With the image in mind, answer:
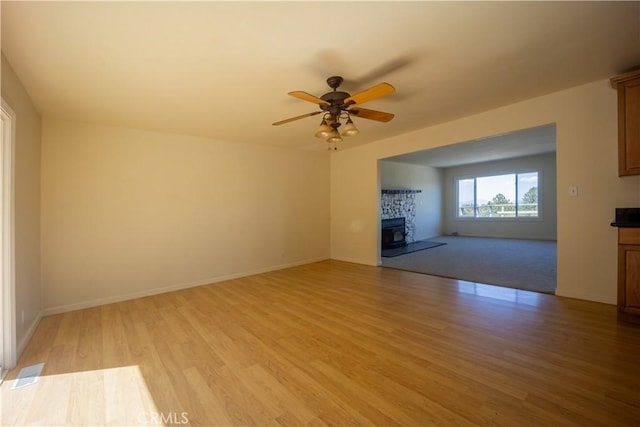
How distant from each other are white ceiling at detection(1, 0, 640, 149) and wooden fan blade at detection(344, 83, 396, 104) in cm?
27

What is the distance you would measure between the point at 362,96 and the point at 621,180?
2962mm

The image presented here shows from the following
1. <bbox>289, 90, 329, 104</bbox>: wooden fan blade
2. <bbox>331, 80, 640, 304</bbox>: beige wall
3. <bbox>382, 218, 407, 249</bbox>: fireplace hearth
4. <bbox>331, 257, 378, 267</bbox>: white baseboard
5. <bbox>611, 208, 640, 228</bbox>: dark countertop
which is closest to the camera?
<bbox>289, 90, 329, 104</bbox>: wooden fan blade

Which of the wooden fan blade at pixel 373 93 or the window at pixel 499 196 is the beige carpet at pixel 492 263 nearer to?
the window at pixel 499 196

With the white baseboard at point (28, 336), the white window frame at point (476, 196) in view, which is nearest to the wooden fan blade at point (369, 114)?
the white baseboard at point (28, 336)

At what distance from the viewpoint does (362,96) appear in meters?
2.32

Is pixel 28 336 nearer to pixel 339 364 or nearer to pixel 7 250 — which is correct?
pixel 7 250

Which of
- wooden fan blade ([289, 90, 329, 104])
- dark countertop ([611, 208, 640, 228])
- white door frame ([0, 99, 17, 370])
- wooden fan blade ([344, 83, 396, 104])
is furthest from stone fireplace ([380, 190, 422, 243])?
white door frame ([0, 99, 17, 370])

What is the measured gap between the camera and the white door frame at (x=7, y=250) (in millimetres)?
2049

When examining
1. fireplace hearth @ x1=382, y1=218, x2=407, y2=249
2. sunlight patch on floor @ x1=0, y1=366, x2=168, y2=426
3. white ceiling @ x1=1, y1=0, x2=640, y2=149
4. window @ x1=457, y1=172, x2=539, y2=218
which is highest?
white ceiling @ x1=1, y1=0, x2=640, y2=149

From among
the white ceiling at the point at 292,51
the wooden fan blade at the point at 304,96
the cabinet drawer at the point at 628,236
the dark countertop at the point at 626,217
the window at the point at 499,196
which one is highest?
the white ceiling at the point at 292,51

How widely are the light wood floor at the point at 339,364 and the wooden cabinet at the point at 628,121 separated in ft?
4.93

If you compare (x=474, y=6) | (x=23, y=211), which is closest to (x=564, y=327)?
(x=474, y=6)

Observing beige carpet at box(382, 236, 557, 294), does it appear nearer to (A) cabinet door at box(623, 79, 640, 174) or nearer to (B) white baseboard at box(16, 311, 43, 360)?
(A) cabinet door at box(623, 79, 640, 174)

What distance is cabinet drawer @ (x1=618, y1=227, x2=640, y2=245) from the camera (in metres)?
2.48
